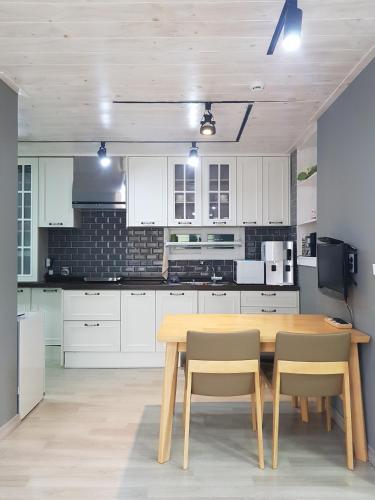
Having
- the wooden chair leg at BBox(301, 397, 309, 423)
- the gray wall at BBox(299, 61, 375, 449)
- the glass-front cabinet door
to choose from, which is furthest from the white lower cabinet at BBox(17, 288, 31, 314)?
the gray wall at BBox(299, 61, 375, 449)

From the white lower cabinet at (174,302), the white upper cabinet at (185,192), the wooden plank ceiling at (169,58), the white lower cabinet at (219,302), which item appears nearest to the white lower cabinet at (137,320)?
the white lower cabinet at (174,302)

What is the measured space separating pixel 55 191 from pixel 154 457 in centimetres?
336

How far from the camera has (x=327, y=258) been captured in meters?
2.97

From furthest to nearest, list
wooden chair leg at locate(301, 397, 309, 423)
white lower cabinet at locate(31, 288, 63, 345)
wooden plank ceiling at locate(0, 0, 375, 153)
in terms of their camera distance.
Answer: white lower cabinet at locate(31, 288, 63, 345) → wooden chair leg at locate(301, 397, 309, 423) → wooden plank ceiling at locate(0, 0, 375, 153)

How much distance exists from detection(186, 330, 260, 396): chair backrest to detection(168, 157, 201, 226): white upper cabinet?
255 centimetres

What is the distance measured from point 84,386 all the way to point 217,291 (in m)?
1.77

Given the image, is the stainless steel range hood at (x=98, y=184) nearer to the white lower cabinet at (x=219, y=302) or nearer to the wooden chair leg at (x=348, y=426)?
the white lower cabinet at (x=219, y=302)

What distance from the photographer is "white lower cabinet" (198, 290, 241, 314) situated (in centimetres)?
445

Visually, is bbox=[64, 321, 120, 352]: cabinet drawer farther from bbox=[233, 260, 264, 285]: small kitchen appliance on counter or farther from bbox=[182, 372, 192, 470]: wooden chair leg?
bbox=[182, 372, 192, 470]: wooden chair leg

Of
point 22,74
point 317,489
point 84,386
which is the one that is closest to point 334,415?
point 317,489

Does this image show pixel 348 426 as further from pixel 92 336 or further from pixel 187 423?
pixel 92 336

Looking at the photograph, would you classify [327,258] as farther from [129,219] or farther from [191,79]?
[129,219]

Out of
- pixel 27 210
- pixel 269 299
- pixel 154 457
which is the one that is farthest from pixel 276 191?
pixel 154 457

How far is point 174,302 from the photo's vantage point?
4477 millimetres
